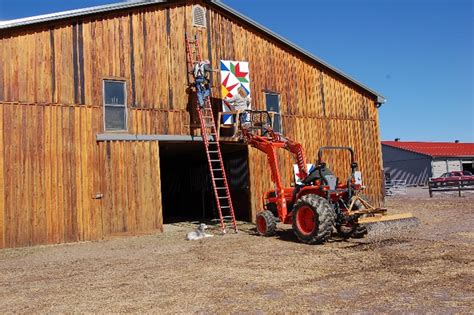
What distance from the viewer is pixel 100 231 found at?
12633 millimetres

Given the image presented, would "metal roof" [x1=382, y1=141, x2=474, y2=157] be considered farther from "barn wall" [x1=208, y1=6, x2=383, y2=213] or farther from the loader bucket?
the loader bucket

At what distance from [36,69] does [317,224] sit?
885 centimetres

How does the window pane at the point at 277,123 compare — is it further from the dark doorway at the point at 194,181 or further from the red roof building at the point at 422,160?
the red roof building at the point at 422,160

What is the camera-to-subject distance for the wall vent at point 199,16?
50.2ft

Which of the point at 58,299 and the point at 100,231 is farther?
the point at 100,231

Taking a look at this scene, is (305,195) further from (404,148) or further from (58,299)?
(404,148)

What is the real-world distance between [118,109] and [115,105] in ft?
0.49

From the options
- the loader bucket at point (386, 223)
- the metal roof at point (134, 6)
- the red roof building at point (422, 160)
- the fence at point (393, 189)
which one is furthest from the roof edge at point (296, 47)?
the red roof building at point (422, 160)

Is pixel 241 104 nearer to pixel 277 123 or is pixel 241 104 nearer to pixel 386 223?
pixel 277 123

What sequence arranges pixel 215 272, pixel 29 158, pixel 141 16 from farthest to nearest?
pixel 141 16, pixel 29 158, pixel 215 272

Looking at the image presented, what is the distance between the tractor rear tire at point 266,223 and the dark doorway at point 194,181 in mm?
3875

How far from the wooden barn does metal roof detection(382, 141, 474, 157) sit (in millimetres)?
31798

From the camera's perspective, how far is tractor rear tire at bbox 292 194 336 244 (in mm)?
9617

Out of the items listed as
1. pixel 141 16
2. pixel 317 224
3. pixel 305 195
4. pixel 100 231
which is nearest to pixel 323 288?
pixel 317 224
